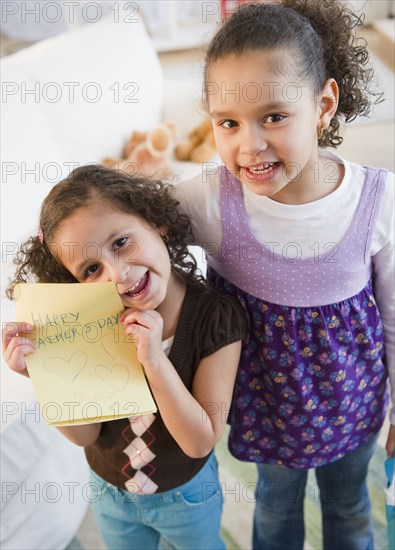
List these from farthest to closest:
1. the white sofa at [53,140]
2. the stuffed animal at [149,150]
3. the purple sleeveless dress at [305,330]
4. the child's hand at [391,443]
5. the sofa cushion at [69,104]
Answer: the stuffed animal at [149,150] → the sofa cushion at [69,104] → the white sofa at [53,140] → the child's hand at [391,443] → the purple sleeveless dress at [305,330]

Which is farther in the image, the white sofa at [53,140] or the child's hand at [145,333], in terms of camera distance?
the white sofa at [53,140]

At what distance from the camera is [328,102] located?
77 centimetres

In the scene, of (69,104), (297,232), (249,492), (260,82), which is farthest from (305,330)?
(69,104)

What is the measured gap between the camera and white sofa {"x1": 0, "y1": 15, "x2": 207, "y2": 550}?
1.19 metres

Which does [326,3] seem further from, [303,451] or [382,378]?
[303,451]

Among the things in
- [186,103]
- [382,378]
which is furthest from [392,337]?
[186,103]

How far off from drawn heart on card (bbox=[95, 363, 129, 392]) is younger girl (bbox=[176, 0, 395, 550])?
0.21 meters

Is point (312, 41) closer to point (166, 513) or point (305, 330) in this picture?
point (305, 330)

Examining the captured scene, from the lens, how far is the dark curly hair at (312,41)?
2.31 feet

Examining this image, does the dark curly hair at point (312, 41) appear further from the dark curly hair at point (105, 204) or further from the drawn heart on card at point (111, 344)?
the drawn heart on card at point (111, 344)

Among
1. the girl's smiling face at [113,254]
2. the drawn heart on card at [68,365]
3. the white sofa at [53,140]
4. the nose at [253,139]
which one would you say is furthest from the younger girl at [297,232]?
the white sofa at [53,140]

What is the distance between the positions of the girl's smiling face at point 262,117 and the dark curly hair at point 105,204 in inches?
5.3

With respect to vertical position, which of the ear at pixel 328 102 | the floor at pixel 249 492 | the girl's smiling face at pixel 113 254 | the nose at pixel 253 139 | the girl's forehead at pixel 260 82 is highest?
the girl's forehead at pixel 260 82

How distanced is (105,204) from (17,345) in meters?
0.21
